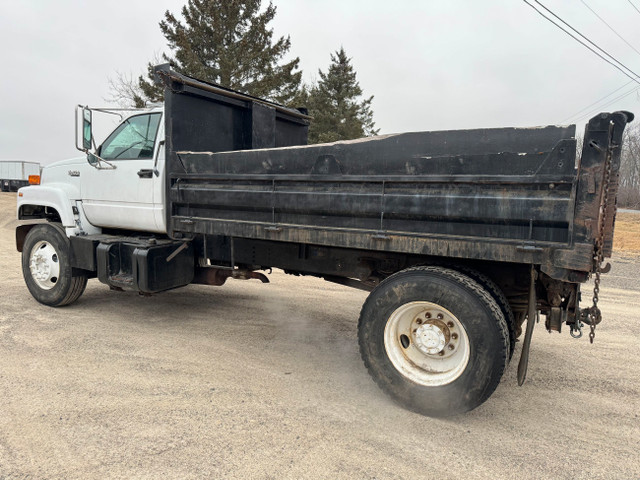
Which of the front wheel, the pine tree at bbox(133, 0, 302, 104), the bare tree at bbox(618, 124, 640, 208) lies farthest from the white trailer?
the bare tree at bbox(618, 124, 640, 208)

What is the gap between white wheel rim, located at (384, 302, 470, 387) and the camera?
312cm

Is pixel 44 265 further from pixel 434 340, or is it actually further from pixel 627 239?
pixel 627 239

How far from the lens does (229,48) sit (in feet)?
64.6

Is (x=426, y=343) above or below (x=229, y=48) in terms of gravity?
below

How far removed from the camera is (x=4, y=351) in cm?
410

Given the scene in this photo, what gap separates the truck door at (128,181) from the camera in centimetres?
476

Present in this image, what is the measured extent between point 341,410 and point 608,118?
8.57 ft

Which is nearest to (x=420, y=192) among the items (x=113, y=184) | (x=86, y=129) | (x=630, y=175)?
(x=113, y=184)

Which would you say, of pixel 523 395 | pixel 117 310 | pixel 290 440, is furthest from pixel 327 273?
pixel 117 310

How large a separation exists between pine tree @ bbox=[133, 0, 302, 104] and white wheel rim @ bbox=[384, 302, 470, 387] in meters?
17.5

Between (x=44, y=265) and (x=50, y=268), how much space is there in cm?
12

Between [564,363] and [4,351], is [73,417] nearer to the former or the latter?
[4,351]

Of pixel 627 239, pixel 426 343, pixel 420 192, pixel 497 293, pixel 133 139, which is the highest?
pixel 133 139

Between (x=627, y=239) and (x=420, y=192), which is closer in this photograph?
(x=420, y=192)
